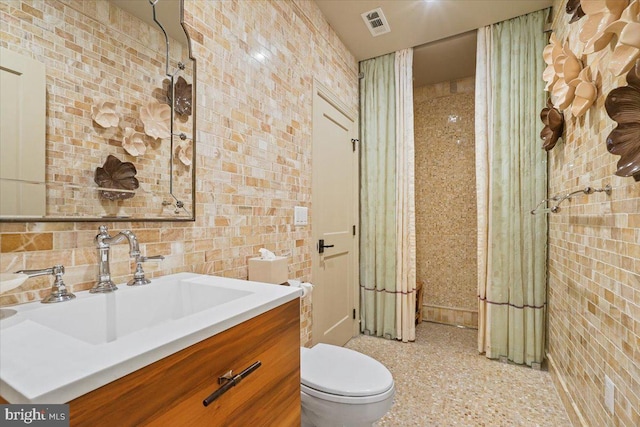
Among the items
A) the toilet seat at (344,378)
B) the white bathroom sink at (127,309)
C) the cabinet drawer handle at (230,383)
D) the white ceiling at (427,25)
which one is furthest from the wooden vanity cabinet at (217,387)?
the white ceiling at (427,25)

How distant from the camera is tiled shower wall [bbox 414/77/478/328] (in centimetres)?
332

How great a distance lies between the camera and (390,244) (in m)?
2.95

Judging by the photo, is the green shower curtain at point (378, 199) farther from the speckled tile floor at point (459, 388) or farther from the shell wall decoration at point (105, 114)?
the shell wall decoration at point (105, 114)

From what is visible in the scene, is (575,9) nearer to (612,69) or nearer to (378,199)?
(612,69)

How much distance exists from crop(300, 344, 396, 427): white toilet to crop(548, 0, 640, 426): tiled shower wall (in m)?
0.90

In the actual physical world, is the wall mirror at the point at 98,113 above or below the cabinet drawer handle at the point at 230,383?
above

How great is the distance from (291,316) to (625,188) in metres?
1.37

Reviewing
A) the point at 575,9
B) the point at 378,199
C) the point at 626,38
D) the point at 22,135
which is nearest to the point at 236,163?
the point at 22,135

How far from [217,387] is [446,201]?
10.5 ft

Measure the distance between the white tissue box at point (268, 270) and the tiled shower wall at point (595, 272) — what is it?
4.73 ft

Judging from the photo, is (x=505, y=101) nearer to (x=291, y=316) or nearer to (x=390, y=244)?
(x=390, y=244)

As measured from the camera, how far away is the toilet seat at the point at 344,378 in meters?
1.28

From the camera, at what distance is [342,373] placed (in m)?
1.42

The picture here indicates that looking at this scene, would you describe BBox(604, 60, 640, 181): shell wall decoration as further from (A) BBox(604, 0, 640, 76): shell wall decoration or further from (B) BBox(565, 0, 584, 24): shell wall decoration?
(B) BBox(565, 0, 584, 24): shell wall decoration
